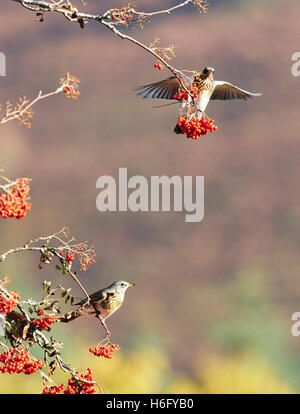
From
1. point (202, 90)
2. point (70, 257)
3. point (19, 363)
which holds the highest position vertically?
point (202, 90)

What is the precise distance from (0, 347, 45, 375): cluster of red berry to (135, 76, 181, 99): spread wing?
6.93ft

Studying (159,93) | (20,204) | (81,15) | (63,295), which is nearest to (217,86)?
(159,93)

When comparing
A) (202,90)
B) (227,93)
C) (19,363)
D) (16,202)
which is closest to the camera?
(16,202)

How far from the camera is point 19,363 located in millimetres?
2781

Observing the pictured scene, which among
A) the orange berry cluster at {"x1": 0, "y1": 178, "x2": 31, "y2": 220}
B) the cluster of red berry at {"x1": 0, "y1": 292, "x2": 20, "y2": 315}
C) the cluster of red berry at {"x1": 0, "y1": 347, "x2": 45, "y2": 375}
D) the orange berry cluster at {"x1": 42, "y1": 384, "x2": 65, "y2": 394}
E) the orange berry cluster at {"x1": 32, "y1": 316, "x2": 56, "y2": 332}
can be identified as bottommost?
the orange berry cluster at {"x1": 42, "y1": 384, "x2": 65, "y2": 394}

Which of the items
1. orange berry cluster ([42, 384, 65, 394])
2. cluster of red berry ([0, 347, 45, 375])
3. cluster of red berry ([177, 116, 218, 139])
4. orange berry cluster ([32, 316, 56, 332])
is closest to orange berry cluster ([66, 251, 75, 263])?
orange berry cluster ([32, 316, 56, 332])

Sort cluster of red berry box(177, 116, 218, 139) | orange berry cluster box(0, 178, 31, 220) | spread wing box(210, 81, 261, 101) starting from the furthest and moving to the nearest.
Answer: spread wing box(210, 81, 261, 101), cluster of red berry box(177, 116, 218, 139), orange berry cluster box(0, 178, 31, 220)

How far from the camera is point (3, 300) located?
2.55 m

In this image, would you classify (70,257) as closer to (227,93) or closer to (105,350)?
(105,350)

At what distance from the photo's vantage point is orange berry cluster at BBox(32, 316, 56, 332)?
110 inches

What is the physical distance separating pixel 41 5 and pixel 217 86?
90.2 inches

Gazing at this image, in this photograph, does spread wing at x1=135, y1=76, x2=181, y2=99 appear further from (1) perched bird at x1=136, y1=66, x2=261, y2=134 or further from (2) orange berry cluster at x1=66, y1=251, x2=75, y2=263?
(2) orange berry cluster at x1=66, y1=251, x2=75, y2=263

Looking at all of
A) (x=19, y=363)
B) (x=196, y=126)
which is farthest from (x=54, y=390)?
(x=196, y=126)

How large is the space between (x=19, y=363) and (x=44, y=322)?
0.73 ft
